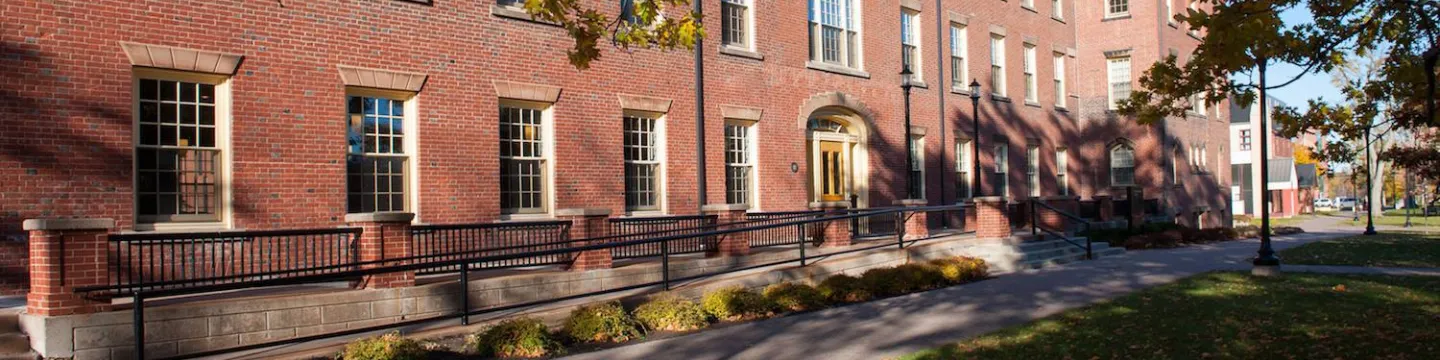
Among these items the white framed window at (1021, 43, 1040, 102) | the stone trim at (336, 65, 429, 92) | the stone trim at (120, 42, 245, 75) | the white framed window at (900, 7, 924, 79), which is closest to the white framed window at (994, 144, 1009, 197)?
the white framed window at (1021, 43, 1040, 102)

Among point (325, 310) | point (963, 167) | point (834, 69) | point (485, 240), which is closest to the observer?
point (325, 310)

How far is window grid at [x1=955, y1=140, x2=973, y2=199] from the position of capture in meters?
27.4

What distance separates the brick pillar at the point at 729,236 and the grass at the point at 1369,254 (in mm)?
11903

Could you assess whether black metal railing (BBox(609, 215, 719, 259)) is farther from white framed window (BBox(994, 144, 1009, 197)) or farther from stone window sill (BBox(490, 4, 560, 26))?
white framed window (BBox(994, 144, 1009, 197))

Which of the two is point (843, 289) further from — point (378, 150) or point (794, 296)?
point (378, 150)

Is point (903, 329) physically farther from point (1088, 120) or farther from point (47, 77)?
point (1088, 120)

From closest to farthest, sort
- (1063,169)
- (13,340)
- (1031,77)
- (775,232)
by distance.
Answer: (13,340)
(775,232)
(1031,77)
(1063,169)

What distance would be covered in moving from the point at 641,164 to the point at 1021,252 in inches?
295

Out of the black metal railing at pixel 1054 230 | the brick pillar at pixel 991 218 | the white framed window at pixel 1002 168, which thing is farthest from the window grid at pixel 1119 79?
the brick pillar at pixel 991 218

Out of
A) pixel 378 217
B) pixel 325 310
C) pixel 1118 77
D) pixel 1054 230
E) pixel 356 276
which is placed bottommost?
pixel 325 310

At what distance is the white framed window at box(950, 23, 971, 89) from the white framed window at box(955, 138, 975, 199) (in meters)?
1.62

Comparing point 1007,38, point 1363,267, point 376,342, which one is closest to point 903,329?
point 376,342

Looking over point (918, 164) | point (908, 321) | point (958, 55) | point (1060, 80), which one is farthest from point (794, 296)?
point (1060, 80)

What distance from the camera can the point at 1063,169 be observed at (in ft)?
108
